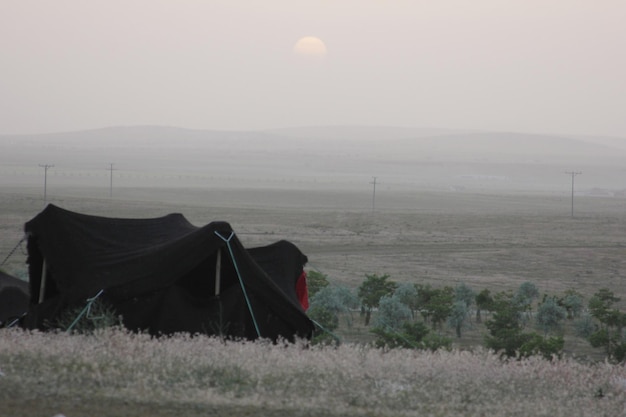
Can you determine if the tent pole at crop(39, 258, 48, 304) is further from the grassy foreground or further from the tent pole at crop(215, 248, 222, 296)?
the grassy foreground

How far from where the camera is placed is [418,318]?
904 inches

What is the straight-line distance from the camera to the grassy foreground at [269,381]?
724 centimetres

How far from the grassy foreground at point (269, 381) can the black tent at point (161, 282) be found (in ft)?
6.04

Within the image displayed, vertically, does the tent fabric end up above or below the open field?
above

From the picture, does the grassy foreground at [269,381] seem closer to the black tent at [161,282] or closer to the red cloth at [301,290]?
the black tent at [161,282]

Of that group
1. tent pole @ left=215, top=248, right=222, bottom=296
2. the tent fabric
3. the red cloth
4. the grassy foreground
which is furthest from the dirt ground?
the grassy foreground

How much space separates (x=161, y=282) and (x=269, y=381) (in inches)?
160

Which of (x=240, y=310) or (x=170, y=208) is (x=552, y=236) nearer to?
(x=170, y=208)

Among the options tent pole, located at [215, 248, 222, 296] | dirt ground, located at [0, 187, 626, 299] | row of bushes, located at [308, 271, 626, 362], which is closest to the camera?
tent pole, located at [215, 248, 222, 296]

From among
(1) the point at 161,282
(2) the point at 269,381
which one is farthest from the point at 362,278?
(2) the point at 269,381

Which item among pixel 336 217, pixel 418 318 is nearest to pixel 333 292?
pixel 418 318

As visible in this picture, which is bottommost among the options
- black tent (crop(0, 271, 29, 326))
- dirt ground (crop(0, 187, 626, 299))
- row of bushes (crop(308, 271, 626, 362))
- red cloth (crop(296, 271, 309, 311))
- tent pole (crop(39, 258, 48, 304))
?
dirt ground (crop(0, 187, 626, 299))

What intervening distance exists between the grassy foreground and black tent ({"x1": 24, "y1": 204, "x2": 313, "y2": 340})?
1840mm

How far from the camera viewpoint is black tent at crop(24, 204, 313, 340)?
38.5ft
